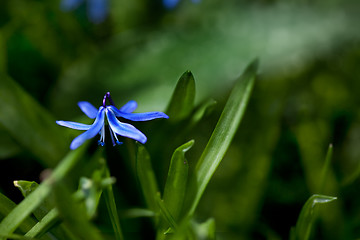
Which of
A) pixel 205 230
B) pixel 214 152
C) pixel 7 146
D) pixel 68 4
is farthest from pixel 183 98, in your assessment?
pixel 68 4

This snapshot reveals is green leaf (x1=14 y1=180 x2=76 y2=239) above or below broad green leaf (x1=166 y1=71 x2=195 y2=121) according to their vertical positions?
below

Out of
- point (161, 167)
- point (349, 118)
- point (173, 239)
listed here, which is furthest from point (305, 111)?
point (173, 239)

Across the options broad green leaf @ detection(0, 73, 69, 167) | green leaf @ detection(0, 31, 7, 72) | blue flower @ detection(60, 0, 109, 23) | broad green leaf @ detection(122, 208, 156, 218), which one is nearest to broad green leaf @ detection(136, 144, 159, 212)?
broad green leaf @ detection(122, 208, 156, 218)

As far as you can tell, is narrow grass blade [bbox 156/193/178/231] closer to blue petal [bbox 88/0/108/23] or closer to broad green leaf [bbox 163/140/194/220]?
broad green leaf [bbox 163/140/194/220]

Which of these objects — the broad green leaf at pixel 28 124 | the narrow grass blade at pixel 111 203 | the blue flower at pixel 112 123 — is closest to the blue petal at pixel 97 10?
the broad green leaf at pixel 28 124

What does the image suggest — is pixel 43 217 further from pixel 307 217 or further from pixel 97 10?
pixel 97 10

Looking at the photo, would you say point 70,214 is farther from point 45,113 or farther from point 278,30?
point 278,30
